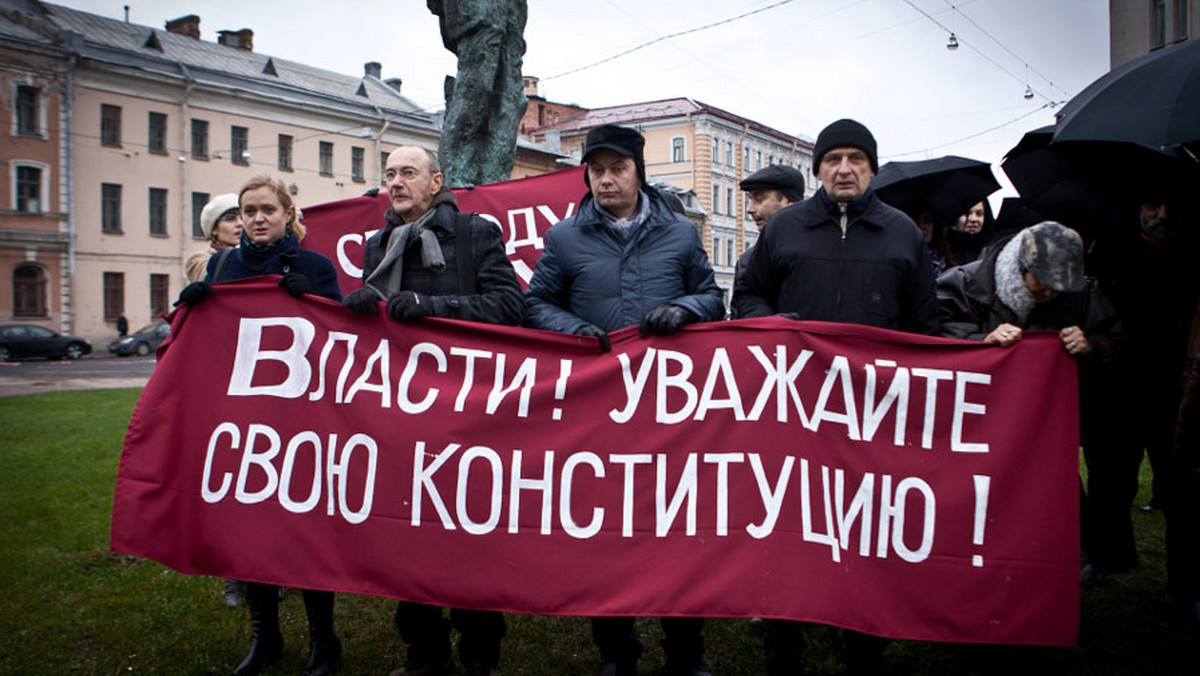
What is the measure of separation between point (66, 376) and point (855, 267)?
23.2 meters

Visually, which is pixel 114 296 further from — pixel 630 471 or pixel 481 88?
pixel 630 471

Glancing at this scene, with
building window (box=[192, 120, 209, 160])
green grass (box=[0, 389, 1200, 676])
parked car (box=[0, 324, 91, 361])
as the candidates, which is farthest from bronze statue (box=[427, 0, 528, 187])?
building window (box=[192, 120, 209, 160])

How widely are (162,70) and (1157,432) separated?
1579 inches

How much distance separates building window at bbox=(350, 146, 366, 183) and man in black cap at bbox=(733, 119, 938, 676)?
1671 inches

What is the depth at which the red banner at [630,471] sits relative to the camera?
3350 millimetres

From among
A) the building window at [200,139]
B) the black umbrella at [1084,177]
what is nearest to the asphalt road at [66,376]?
the building window at [200,139]

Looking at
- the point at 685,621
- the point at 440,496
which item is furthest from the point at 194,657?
the point at 685,621

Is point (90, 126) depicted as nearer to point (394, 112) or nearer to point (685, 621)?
point (394, 112)

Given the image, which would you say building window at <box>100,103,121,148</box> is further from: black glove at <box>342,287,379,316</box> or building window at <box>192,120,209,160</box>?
black glove at <box>342,287,379,316</box>

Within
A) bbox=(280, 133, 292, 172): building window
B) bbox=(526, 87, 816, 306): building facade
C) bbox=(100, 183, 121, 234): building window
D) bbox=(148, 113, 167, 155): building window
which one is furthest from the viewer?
bbox=(526, 87, 816, 306): building facade

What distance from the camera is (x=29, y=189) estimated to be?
1356 inches

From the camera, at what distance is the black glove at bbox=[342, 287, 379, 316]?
12.1 ft

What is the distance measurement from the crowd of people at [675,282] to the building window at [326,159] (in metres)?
40.6

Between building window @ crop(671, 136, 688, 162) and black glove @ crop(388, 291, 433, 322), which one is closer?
black glove @ crop(388, 291, 433, 322)
